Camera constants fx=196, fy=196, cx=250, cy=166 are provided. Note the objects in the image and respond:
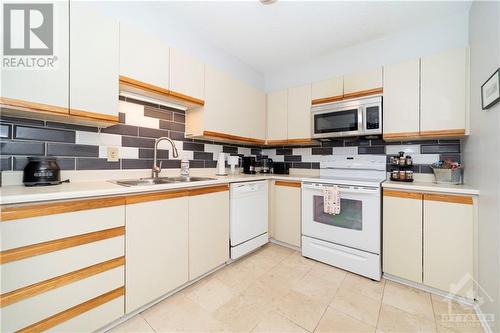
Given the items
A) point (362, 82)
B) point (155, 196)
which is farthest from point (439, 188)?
point (155, 196)

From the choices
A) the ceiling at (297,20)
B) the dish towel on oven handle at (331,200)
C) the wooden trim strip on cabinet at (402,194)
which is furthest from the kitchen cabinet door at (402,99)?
the dish towel on oven handle at (331,200)

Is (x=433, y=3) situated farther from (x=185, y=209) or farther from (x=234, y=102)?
(x=185, y=209)

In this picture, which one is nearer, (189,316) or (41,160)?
(41,160)

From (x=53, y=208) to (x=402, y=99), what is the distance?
283 centimetres

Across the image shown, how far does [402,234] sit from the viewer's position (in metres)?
1.74

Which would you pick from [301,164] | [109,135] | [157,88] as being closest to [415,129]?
[301,164]

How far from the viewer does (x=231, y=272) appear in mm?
1929

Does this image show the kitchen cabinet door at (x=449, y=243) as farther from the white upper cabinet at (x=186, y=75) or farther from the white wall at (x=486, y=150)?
the white upper cabinet at (x=186, y=75)

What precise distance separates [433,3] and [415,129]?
112 cm

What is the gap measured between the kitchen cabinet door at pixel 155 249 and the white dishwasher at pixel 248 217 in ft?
1.82

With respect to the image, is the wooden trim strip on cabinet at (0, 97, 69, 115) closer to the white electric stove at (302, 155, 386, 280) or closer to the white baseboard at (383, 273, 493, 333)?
the white electric stove at (302, 155, 386, 280)

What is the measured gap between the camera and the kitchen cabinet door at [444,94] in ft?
5.54

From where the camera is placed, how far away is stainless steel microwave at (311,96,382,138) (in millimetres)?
2047

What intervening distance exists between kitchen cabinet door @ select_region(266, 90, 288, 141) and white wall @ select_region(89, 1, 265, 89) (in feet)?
2.12
